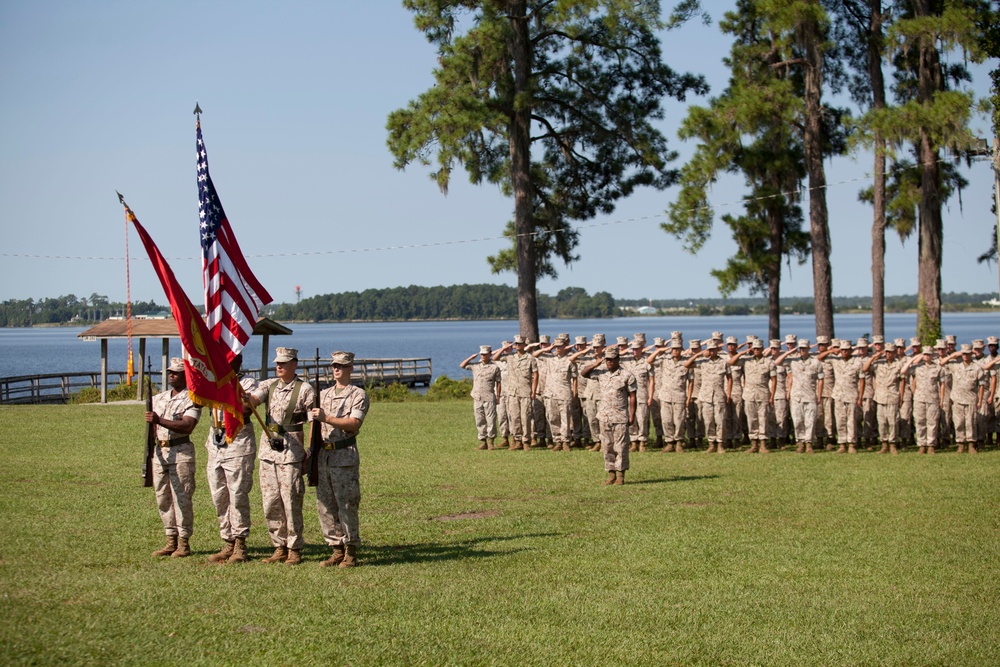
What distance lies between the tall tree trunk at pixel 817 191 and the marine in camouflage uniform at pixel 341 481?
70.8 feet

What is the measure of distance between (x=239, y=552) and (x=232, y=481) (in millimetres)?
661

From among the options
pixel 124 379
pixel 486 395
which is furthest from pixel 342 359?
pixel 124 379

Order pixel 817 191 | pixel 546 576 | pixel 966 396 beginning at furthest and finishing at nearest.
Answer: pixel 817 191, pixel 966 396, pixel 546 576

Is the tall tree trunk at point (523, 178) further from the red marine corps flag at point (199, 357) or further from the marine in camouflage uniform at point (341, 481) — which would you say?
the red marine corps flag at point (199, 357)

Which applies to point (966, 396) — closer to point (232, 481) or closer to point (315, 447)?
point (315, 447)

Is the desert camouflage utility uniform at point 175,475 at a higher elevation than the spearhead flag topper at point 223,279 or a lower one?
lower

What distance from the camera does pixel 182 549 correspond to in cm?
1062

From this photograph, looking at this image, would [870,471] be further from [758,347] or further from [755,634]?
[755,634]

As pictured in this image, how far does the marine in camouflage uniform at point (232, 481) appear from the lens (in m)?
10.3

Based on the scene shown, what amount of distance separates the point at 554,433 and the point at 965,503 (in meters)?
8.58

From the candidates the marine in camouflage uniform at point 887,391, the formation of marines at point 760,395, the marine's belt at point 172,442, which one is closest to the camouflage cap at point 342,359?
the marine's belt at point 172,442

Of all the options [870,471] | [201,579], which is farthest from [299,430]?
[870,471]

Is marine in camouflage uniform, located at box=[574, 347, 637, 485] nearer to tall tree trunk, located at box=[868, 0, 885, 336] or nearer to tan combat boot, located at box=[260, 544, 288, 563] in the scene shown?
tan combat boot, located at box=[260, 544, 288, 563]

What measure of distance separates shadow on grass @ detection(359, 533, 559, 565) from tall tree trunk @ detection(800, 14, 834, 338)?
20170 millimetres
